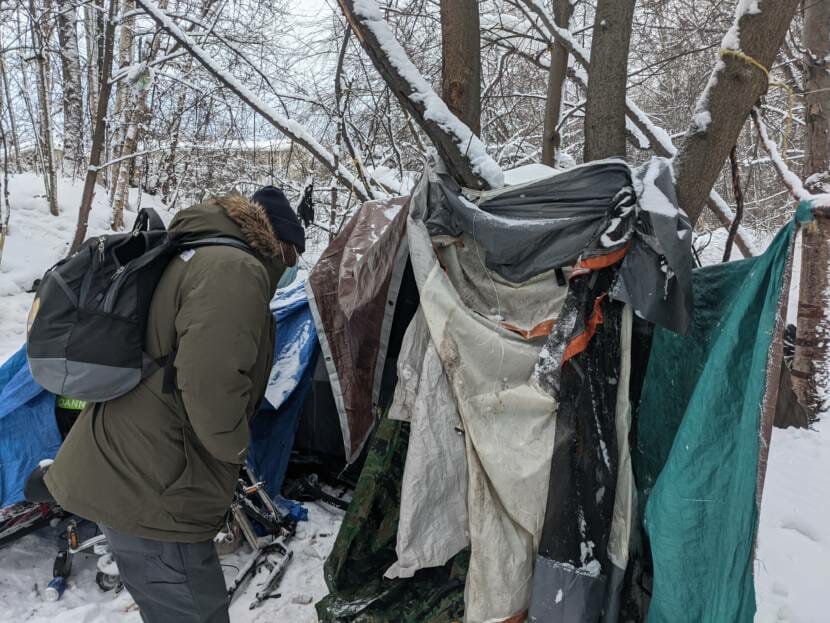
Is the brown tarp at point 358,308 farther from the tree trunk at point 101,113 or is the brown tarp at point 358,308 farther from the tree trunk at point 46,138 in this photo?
the tree trunk at point 46,138

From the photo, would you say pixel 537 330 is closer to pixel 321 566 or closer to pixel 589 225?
pixel 589 225

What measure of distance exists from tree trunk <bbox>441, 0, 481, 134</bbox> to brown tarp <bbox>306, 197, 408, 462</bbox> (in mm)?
640

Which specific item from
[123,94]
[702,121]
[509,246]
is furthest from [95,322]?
[123,94]

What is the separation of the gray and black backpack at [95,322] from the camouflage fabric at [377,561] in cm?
110

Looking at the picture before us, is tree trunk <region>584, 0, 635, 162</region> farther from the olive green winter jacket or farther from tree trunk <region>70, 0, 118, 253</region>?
tree trunk <region>70, 0, 118, 253</region>

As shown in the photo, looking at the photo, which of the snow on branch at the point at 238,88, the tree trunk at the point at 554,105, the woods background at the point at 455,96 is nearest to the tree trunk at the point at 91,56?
the woods background at the point at 455,96

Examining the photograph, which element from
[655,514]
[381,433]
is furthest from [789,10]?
[381,433]

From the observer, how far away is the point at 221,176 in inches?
437

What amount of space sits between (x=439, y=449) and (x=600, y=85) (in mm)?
1701

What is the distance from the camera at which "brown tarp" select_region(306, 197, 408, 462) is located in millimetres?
2359

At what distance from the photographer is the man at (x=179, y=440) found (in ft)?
5.10

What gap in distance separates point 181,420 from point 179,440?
64 millimetres

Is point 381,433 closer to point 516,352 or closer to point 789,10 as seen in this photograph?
point 516,352

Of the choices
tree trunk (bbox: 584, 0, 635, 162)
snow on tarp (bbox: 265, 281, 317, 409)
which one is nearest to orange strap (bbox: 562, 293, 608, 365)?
tree trunk (bbox: 584, 0, 635, 162)
